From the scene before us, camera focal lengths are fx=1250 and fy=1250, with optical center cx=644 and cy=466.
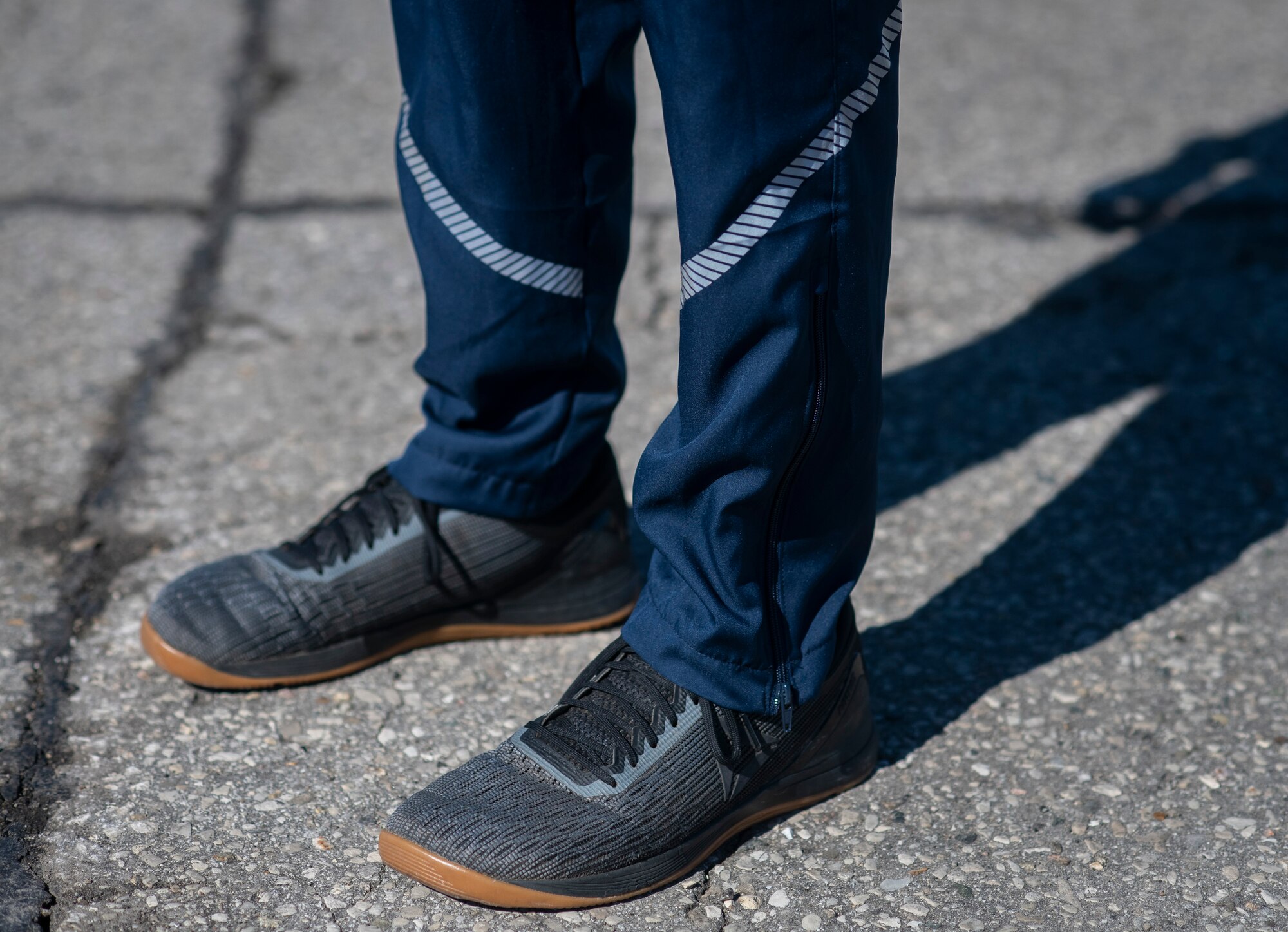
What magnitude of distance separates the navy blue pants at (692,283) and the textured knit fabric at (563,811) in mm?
83

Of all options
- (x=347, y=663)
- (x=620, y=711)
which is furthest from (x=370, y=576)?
(x=620, y=711)

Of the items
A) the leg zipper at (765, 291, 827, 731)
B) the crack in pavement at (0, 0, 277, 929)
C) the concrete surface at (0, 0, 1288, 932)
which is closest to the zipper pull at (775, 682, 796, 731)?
the leg zipper at (765, 291, 827, 731)

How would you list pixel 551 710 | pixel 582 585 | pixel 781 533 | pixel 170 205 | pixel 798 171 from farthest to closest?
pixel 170 205 < pixel 582 585 < pixel 551 710 < pixel 781 533 < pixel 798 171

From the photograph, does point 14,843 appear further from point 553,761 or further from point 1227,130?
point 1227,130

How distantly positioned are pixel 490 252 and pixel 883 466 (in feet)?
2.96

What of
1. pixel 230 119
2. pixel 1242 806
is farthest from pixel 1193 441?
pixel 230 119

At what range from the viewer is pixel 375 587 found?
1535 millimetres

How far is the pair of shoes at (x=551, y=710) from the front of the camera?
1.24 meters

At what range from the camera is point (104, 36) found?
350cm

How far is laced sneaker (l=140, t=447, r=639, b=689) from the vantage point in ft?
4.92

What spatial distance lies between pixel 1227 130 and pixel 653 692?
2.49 m

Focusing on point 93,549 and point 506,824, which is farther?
point 93,549

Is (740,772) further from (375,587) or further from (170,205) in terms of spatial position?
(170,205)

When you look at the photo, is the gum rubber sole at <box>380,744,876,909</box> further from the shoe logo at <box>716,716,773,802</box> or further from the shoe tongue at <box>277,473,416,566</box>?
the shoe tongue at <box>277,473,416,566</box>
